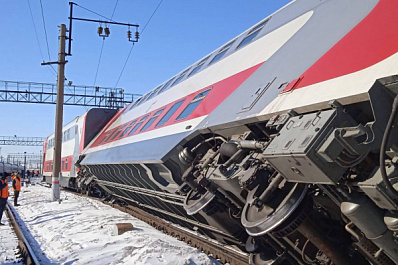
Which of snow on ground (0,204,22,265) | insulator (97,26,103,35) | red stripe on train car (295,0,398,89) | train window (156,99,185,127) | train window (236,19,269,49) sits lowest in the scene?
A: snow on ground (0,204,22,265)

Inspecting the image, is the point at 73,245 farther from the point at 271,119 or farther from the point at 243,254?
the point at 271,119

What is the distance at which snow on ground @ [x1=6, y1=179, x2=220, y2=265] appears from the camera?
21.9ft

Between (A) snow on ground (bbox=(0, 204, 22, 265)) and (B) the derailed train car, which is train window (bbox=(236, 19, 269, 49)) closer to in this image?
(B) the derailed train car

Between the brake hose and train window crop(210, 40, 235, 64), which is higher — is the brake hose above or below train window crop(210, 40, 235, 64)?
below

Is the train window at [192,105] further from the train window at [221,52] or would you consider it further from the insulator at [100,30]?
the insulator at [100,30]

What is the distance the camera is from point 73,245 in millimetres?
8188

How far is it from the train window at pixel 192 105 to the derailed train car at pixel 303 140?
5 cm

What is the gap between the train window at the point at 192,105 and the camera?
24.9 ft

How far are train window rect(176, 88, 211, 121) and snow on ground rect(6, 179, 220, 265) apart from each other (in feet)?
7.58

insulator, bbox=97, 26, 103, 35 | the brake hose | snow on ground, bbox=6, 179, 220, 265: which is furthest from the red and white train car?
the brake hose

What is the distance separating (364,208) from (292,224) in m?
0.90

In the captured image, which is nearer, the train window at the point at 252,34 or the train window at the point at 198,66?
the train window at the point at 252,34

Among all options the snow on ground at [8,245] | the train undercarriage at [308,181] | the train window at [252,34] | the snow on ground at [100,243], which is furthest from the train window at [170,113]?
the snow on ground at [8,245]

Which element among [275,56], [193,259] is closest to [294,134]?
[275,56]
